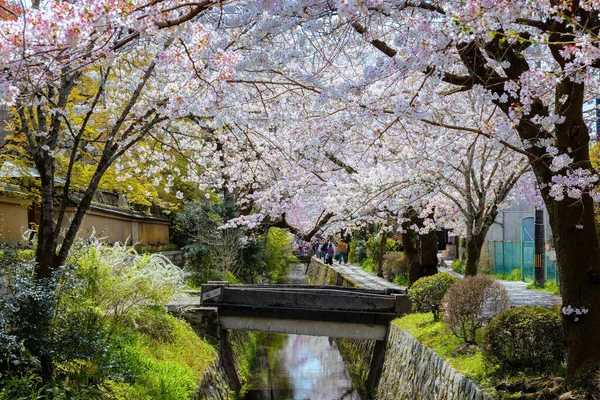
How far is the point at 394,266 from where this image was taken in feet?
80.7

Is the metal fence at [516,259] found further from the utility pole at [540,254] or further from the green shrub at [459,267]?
the green shrub at [459,267]

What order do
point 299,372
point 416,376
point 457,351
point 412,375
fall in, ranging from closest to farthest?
point 457,351 → point 416,376 → point 412,375 → point 299,372

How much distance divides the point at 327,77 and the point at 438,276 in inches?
185

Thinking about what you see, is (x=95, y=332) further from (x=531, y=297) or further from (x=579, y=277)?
(x=531, y=297)

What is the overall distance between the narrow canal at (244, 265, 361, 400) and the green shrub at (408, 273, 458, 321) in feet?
8.74

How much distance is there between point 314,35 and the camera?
24.3 ft

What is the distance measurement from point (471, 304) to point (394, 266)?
15247 millimetres

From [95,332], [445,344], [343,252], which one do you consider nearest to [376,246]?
[343,252]

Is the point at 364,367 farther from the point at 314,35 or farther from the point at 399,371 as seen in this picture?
the point at 314,35

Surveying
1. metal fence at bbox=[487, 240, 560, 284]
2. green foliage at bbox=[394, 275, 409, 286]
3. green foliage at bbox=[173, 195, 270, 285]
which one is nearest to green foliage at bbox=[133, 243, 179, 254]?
green foliage at bbox=[173, 195, 270, 285]

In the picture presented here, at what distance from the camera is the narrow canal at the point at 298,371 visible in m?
14.2

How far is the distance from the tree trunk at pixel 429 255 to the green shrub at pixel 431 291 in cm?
385

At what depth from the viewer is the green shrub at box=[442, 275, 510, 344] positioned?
9.47m

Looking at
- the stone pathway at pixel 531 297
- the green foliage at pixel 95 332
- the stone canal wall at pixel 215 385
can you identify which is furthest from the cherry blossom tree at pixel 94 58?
the stone pathway at pixel 531 297
